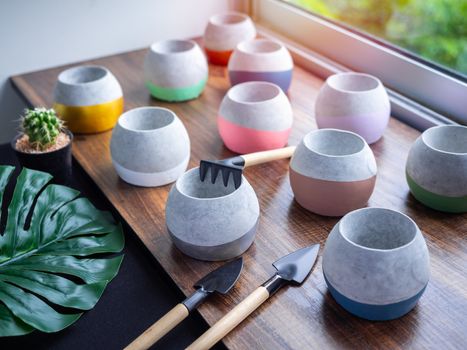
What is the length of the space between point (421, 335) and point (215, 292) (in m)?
0.25

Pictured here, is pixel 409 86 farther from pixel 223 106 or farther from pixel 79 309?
pixel 79 309

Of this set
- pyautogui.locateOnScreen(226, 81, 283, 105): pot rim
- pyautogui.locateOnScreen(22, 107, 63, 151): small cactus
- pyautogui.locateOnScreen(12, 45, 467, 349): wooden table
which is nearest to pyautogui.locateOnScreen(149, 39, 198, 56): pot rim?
pyautogui.locateOnScreen(12, 45, 467, 349): wooden table

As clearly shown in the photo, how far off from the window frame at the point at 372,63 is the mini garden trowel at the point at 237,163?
0.30 m

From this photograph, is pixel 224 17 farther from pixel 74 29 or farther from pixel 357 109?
pixel 357 109

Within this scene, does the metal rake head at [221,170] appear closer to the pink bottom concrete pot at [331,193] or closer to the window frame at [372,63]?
the pink bottom concrete pot at [331,193]

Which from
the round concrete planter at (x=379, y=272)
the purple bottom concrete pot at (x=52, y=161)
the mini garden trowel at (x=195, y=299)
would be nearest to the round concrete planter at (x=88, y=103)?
the purple bottom concrete pot at (x=52, y=161)

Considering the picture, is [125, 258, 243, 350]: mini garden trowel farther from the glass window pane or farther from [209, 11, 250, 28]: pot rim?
[209, 11, 250, 28]: pot rim

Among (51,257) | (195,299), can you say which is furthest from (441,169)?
(51,257)

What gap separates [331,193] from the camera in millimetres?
798

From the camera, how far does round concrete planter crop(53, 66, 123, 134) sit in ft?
3.47

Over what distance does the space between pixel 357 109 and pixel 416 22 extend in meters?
0.44

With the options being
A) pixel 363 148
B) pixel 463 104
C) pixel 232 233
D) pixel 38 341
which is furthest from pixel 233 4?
pixel 38 341

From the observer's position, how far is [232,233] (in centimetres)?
73

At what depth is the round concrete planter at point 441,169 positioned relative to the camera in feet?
2.59
